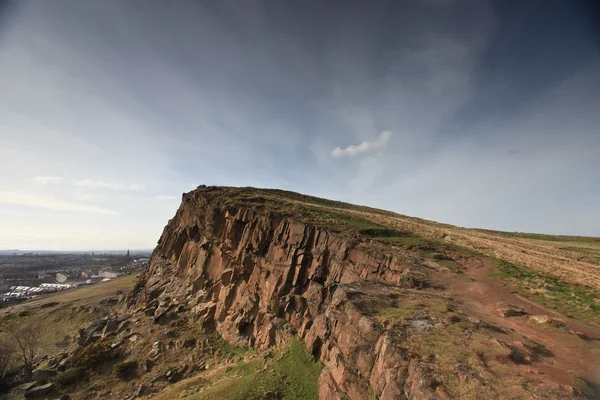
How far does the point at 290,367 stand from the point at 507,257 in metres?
28.4

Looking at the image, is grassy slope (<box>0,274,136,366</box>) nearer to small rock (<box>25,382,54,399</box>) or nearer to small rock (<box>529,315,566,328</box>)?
small rock (<box>25,382,54,399</box>)

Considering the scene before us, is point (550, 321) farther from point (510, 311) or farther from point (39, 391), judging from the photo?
point (39, 391)

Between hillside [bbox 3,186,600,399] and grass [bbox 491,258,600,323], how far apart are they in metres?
0.15

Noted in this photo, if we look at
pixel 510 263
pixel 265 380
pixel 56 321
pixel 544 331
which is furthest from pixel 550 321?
pixel 56 321

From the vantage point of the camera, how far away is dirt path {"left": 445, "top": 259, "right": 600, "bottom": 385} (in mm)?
11088

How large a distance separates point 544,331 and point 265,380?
18826mm

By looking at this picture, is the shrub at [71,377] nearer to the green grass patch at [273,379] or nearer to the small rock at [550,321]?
the green grass patch at [273,379]

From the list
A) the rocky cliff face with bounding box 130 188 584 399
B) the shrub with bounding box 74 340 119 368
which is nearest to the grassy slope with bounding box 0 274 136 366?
the rocky cliff face with bounding box 130 188 584 399

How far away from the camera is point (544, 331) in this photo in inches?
570

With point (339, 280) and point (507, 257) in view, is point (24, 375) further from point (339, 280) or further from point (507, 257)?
point (507, 257)

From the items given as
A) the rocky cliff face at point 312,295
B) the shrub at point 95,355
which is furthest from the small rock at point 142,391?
the shrub at point 95,355

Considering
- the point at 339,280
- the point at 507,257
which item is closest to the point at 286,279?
the point at 339,280

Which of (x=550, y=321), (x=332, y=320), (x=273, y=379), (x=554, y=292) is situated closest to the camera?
(x=550, y=321)

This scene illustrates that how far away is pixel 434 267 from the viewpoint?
1006 inches
